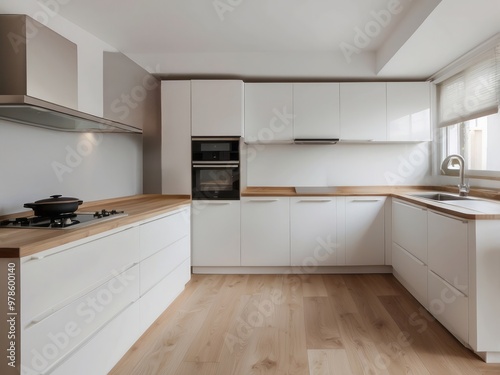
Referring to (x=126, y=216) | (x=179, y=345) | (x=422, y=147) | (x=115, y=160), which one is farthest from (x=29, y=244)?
(x=422, y=147)

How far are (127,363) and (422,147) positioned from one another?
387 cm

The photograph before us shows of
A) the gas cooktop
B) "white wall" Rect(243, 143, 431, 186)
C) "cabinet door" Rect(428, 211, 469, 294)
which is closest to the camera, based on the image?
the gas cooktop

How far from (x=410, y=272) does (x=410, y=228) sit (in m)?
0.40

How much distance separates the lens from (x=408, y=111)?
364 cm

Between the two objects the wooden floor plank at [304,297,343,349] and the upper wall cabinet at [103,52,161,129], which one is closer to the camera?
the wooden floor plank at [304,297,343,349]

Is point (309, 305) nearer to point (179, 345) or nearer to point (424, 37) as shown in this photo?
point (179, 345)

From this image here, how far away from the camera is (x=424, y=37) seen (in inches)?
102

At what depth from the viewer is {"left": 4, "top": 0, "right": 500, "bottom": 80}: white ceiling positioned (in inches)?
96.3

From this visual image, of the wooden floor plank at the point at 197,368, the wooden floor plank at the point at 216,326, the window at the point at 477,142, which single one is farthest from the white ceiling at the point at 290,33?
the wooden floor plank at the point at 197,368

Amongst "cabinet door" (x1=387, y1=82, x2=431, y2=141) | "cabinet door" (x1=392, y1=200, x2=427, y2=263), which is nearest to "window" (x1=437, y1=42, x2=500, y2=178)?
"cabinet door" (x1=387, y1=82, x2=431, y2=141)

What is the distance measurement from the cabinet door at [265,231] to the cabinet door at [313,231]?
3.5 inches

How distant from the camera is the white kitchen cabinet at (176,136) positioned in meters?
3.52

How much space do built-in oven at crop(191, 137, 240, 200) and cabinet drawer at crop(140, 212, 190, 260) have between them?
389mm

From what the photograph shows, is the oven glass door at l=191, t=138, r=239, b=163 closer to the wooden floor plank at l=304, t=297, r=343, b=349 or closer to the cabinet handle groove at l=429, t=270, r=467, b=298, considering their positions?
the wooden floor plank at l=304, t=297, r=343, b=349
